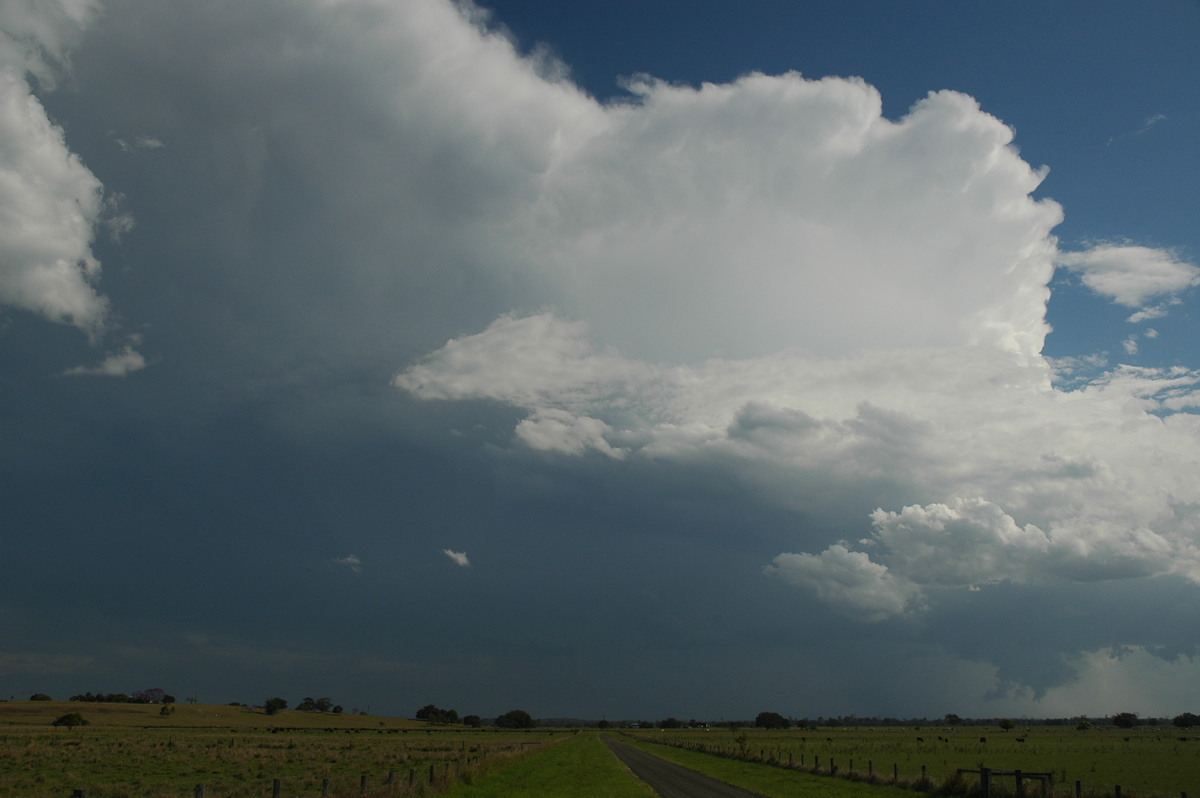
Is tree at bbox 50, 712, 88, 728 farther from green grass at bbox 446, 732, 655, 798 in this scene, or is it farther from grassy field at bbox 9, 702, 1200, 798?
green grass at bbox 446, 732, 655, 798

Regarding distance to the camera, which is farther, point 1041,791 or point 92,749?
point 92,749

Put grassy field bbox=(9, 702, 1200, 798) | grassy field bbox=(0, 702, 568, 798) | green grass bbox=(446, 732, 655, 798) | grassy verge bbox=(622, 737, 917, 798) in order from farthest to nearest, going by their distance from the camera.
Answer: grassy verge bbox=(622, 737, 917, 798), grassy field bbox=(0, 702, 568, 798), grassy field bbox=(9, 702, 1200, 798), green grass bbox=(446, 732, 655, 798)

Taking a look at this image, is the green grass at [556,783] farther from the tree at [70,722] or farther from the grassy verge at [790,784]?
the tree at [70,722]

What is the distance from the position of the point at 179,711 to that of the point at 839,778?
16729cm

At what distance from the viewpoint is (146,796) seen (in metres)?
27.7

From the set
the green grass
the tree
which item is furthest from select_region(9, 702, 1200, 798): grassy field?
the tree

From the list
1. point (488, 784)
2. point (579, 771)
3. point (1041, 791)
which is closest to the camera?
point (1041, 791)

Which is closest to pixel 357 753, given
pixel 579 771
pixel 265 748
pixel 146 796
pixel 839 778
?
pixel 265 748

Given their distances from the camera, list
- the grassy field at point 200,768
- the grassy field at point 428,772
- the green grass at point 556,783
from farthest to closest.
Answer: the grassy field at point 200,768 < the grassy field at point 428,772 < the green grass at point 556,783

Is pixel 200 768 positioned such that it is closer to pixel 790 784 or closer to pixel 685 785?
pixel 685 785

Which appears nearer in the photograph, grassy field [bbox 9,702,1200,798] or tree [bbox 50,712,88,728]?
grassy field [bbox 9,702,1200,798]

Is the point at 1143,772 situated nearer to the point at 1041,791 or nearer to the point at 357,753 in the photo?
the point at 1041,791

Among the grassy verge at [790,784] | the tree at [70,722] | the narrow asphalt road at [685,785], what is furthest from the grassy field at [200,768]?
the tree at [70,722]

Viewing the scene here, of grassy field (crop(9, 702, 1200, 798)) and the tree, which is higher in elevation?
grassy field (crop(9, 702, 1200, 798))
